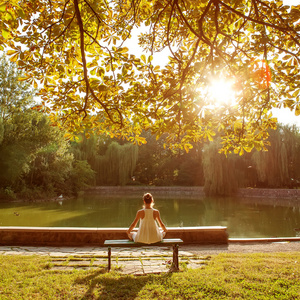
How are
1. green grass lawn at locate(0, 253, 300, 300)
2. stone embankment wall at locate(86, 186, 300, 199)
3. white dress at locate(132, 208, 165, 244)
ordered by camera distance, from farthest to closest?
stone embankment wall at locate(86, 186, 300, 199), white dress at locate(132, 208, 165, 244), green grass lawn at locate(0, 253, 300, 300)

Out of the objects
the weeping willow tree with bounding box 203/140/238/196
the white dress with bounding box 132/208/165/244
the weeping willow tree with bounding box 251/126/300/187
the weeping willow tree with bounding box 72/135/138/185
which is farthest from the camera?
the weeping willow tree with bounding box 72/135/138/185

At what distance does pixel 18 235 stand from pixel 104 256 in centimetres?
216

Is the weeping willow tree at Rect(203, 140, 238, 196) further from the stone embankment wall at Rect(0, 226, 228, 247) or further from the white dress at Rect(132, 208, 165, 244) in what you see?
the white dress at Rect(132, 208, 165, 244)

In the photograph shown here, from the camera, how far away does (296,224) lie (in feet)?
35.7

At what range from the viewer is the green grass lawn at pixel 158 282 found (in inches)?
106

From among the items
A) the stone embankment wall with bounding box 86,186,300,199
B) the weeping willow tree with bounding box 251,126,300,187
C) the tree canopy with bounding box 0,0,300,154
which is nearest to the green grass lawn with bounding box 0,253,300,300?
the tree canopy with bounding box 0,0,300,154

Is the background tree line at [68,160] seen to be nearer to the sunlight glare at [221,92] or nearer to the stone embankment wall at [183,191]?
the stone embankment wall at [183,191]

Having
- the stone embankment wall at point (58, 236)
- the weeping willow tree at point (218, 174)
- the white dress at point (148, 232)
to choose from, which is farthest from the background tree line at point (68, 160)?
the white dress at point (148, 232)

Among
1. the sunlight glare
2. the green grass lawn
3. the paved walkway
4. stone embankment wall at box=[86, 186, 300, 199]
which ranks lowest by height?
stone embankment wall at box=[86, 186, 300, 199]

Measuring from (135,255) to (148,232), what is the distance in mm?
999

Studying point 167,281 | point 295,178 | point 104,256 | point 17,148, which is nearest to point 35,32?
point 167,281

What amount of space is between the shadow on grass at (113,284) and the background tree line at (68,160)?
11391 millimetres

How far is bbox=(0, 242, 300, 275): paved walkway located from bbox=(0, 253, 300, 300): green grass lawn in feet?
0.85

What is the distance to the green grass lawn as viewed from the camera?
270 centimetres
